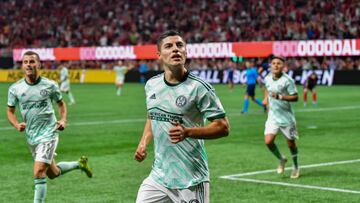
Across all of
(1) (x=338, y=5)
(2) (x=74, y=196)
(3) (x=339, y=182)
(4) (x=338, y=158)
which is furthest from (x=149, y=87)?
(1) (x=338, y=5)

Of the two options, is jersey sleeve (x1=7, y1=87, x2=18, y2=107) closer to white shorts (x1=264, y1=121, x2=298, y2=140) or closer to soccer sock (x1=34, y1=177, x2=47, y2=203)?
soccer sock (x1=34, y1=177, x2=47, y2=203)

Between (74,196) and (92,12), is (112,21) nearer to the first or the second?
(92,12)

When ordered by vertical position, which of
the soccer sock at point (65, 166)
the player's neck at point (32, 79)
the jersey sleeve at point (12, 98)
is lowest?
the soccer sock at point (65, 166)

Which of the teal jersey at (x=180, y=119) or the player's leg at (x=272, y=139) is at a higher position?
the teal jersey at (x=180, y=119)

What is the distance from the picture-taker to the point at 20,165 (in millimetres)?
14836

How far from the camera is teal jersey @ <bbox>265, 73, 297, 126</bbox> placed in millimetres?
13633

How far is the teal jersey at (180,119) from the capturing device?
638 centimetres

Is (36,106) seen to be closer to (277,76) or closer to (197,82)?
(197,82)

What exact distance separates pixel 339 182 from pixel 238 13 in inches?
1695

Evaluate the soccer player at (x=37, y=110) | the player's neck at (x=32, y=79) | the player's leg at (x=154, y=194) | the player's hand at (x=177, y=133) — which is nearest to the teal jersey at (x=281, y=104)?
the soccer player at (x=37, y=110)

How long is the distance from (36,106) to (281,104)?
16.8 feet

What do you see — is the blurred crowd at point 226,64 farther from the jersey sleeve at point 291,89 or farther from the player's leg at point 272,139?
the player's leg at point 272,139

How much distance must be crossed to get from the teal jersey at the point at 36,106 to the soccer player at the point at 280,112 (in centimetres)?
457

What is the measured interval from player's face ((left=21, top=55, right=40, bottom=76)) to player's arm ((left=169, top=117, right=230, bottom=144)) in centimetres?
492
